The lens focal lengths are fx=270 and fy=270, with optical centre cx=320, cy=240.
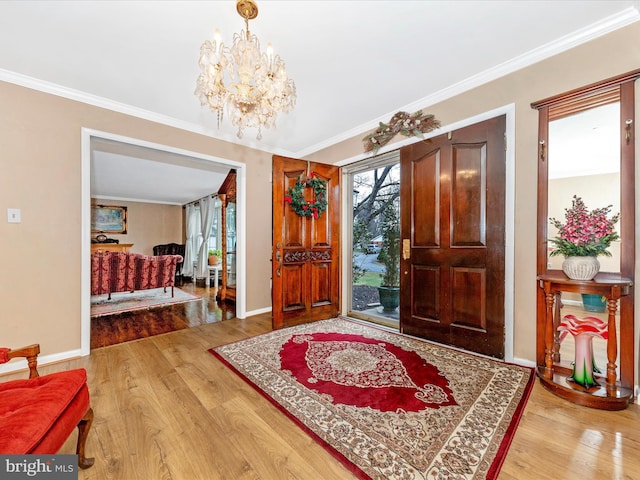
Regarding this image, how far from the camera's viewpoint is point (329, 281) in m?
3.91

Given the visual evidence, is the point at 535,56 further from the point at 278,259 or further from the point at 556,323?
the point at 278,259

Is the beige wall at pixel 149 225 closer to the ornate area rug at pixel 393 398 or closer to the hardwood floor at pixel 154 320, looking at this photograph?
the hardwood floor at pixel 154 320

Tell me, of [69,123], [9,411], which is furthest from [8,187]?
[9,411]

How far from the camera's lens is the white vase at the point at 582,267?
1.90 metres

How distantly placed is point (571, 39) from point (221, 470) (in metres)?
3.68

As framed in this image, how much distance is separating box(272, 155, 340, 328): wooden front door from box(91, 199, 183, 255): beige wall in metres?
7.35

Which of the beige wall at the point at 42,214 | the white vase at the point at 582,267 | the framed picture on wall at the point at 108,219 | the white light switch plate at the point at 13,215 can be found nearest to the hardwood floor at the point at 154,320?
the beige wall at the point at 42,214

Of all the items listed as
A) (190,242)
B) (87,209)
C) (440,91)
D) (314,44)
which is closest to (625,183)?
(440,91)

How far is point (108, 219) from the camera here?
8.12 meters

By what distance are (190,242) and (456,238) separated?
8.21m

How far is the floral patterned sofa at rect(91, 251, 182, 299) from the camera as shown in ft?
16.0

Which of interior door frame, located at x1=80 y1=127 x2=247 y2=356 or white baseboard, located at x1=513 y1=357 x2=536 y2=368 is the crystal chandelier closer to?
interior door frame, located at x1=80 y1=127 x2=247 y2=356

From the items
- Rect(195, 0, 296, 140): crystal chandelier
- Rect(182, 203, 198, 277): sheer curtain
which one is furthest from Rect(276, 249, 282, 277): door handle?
Rect(182, 203, 198, 277): sheer curtain

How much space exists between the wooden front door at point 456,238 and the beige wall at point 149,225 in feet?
28.2
